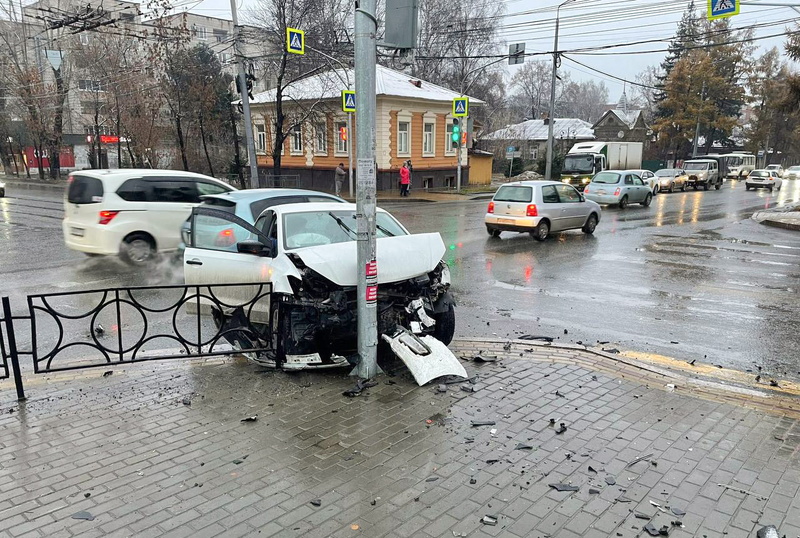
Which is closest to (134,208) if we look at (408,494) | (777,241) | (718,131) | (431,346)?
(431,346)

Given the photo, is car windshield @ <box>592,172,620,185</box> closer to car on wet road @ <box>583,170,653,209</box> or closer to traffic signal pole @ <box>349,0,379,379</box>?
car on wet road @ <box>583,170,653,209</box>

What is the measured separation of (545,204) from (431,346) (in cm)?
1069

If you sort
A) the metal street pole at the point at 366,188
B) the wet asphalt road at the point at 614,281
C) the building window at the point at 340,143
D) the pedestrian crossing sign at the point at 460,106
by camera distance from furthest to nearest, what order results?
the building window at the point at 340,143 < the pedestrian crossing sign at the point at 460,106 < the wet asphalt road at the point at 614,281 < the metal street pole at the point at 366,188

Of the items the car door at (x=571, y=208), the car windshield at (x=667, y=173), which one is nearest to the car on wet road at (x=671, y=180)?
the car windshield at (x=667, y=173)

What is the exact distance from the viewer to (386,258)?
5.62 m

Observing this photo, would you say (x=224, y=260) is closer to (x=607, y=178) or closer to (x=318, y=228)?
(x=318, y=228)

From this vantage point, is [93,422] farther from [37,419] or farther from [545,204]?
[545,204]

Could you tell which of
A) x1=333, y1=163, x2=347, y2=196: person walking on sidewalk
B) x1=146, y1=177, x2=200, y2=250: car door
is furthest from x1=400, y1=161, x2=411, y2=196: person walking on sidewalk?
x1=146, y1=177, x2=200, y2=250: car door

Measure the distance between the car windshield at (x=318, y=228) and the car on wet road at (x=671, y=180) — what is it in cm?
3521

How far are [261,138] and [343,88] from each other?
32.4 ft

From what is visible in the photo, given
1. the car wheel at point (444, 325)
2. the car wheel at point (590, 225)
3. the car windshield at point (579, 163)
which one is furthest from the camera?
the car windshield at point (579, 163)

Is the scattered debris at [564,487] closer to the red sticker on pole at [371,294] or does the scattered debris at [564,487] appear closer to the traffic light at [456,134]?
the red sticker on pole at [371,294]

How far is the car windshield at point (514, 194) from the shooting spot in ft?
50.4

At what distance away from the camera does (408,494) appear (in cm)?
359
